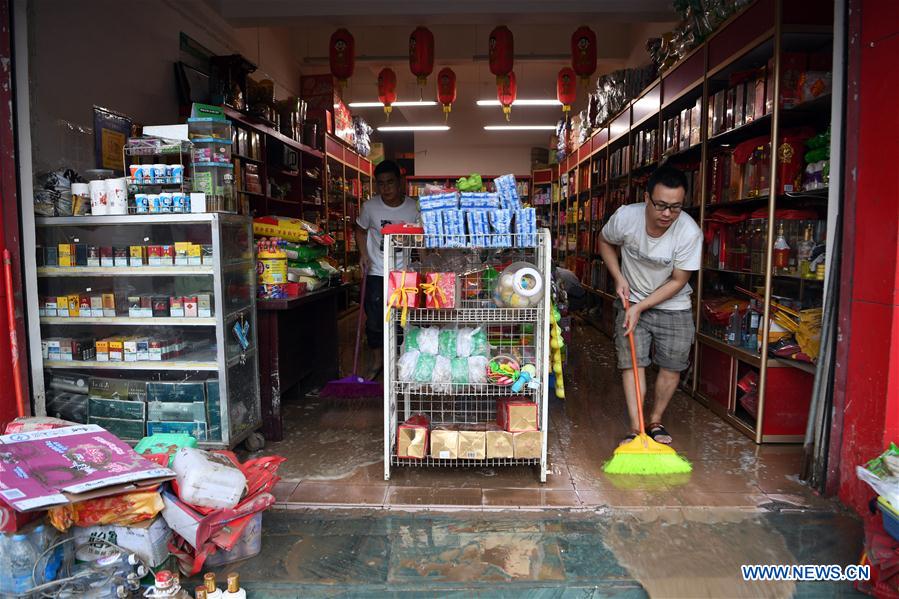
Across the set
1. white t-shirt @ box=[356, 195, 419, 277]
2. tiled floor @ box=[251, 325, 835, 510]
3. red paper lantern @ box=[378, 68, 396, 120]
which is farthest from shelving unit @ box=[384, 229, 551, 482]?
red paper lantern @ box=[378, 68, 396, 120]

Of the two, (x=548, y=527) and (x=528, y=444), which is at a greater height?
(x=528, y=444)

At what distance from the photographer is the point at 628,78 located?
660 centimetres

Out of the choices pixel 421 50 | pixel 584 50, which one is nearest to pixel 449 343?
pixel 421 50

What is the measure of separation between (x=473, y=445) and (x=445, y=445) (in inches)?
5.6

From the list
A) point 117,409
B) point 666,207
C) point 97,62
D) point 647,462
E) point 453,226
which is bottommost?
point 647,462

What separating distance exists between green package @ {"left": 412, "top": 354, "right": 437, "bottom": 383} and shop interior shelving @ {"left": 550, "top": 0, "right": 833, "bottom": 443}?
200 cm

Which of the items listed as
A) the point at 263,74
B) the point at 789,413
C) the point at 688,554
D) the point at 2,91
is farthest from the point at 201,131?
the point at 263,74

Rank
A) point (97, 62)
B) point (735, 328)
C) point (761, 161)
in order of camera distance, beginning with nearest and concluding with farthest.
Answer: point (761, 161), point (735, 328), point (97, 62)

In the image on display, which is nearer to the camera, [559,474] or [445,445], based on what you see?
[445,445]

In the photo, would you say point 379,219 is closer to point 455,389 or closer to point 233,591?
point 455,389

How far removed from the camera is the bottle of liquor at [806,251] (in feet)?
10.7

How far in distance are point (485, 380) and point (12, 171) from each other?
8.17ft

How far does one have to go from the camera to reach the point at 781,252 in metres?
3.44

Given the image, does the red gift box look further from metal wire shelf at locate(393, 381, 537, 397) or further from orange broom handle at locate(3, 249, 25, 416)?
orange broom handle at locate(3, 249, 25, 416)
